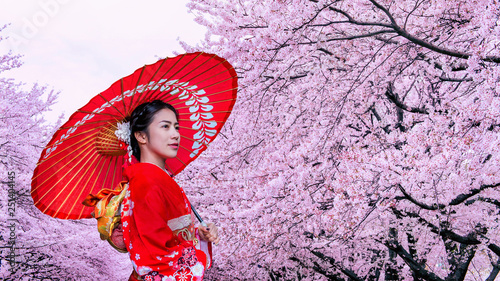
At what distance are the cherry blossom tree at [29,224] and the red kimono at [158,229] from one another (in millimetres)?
6665

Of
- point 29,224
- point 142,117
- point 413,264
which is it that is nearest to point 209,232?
point 142,117

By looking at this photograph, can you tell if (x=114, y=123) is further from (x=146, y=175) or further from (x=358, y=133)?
(x=358, y=133)

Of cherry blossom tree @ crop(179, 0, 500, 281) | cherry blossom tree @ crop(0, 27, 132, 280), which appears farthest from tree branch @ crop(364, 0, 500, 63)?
cherry blossom tree @ crop(0, 27, 132, 280)

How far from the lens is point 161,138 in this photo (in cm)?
238

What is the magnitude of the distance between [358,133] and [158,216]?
5162 millimetres

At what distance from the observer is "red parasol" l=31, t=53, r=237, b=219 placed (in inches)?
93.1

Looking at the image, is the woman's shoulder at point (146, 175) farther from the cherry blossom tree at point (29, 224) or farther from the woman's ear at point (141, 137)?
the cherry blossom tree at point (29, 224)

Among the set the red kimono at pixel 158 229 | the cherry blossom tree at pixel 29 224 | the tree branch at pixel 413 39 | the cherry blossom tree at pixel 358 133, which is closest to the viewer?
the red kimono at pixel 158 229

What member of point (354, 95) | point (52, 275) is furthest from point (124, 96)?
point (52, 275)

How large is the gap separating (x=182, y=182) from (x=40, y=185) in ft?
16.8

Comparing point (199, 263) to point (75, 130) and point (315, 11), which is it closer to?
point (75, 130)

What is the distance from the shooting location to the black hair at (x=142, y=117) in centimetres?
241

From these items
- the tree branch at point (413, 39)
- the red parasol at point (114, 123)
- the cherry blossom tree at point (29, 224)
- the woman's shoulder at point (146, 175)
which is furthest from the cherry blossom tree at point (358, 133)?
the cherry blossom tree at point (29, 224)

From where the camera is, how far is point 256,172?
5191mm
